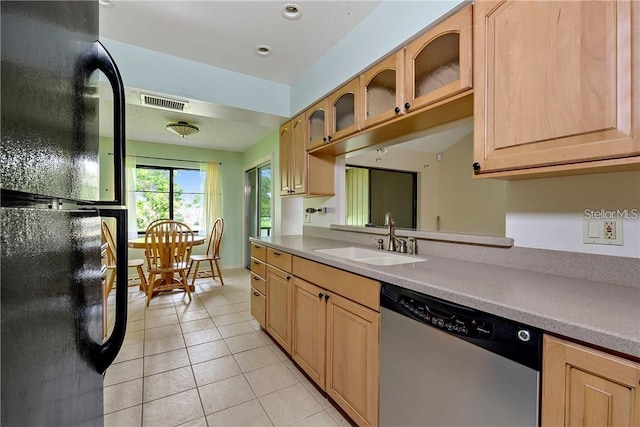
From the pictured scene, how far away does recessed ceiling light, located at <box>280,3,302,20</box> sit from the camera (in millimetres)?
1823

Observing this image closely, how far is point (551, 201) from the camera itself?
127 cm

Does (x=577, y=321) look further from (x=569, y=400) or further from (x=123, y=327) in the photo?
(x=123, y=327)

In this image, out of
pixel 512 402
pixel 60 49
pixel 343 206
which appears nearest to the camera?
pixel 60 49

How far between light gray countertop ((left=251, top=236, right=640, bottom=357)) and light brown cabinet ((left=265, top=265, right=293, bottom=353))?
0.84 m

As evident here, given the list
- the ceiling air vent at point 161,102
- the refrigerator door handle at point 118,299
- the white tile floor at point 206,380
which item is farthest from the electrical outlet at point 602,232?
the ceiling air vent at point 161,102

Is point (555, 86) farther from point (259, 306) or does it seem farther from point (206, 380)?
point (259, 306)

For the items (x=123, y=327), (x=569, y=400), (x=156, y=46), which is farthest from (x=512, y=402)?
(x=156, y=46)

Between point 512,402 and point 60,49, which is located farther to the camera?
point 512,402

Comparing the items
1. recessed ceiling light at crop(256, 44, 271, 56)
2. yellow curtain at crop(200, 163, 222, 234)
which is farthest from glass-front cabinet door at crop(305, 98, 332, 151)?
yellow curtain at crop(200, 163, 222, 234)

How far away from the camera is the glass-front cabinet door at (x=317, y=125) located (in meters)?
2.37

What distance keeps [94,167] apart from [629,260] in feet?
5.72

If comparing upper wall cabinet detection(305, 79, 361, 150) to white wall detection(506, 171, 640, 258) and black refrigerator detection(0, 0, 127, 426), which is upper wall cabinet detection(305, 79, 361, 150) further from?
black refrigerator detection(0, 0, 127, 426)

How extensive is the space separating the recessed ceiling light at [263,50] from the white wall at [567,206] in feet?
6.49

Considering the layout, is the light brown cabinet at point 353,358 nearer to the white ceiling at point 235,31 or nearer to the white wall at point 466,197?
the white wall at point 466,197
